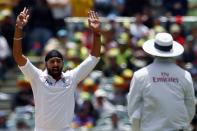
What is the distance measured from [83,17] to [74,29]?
24.8 inches

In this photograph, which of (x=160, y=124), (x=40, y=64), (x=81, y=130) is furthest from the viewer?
(x=40, y=64)

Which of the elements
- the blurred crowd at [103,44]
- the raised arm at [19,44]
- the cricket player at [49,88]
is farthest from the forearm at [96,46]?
the blurred crowd at [103,44]

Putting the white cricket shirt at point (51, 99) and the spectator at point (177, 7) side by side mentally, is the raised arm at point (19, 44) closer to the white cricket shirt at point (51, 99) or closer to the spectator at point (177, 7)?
the white cricket shirt at point (51, 99)

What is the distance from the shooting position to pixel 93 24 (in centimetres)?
995

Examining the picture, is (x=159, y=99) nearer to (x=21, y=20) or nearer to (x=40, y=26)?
(x=21, y=20)

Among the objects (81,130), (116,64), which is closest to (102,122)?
(81,130)

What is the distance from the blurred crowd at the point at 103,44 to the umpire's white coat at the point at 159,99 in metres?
5.01

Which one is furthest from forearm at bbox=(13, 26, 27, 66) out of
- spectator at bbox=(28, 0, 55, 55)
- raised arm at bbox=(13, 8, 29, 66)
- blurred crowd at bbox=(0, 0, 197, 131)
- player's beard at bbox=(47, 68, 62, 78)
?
spectator at bbox=(28, 0, 55, 55)

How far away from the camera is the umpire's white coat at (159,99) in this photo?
31.5 ft

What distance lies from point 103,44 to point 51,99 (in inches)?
325

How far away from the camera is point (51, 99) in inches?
379

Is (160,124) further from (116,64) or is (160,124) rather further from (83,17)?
(83,17)

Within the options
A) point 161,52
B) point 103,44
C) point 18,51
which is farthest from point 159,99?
point 103,44

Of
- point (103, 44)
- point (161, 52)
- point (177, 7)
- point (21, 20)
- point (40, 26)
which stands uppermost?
point (21, 20)
